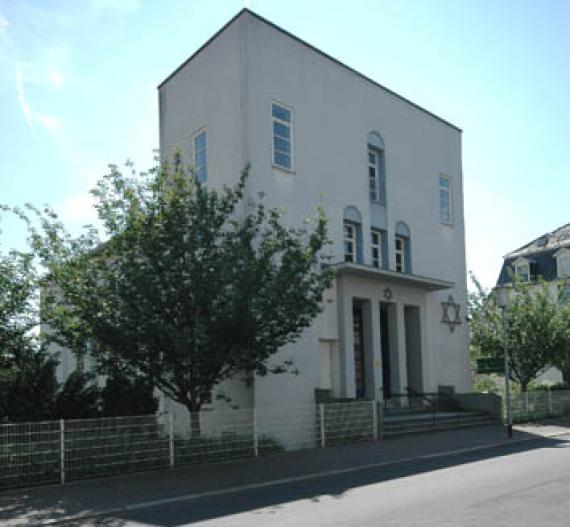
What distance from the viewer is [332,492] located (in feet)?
35.4

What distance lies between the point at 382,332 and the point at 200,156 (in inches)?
337

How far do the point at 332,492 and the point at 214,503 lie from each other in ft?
6.14

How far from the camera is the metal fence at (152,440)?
11.7 meters

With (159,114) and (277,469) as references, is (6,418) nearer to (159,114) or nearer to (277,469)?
(277,469)

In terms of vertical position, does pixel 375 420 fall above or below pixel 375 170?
below

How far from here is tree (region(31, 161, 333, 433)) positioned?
13930 mm

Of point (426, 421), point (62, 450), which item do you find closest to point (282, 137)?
point (426, 421)

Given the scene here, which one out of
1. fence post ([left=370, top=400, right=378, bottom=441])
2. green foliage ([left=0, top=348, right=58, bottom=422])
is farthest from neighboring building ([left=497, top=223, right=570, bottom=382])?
green foliage ([left=0, top=348, right=58, bottom=422])

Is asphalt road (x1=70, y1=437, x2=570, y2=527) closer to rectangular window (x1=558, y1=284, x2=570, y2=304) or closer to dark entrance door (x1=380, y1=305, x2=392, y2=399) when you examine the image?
dark entrance door (x1=380, y1=305, x2=392, y2=399)

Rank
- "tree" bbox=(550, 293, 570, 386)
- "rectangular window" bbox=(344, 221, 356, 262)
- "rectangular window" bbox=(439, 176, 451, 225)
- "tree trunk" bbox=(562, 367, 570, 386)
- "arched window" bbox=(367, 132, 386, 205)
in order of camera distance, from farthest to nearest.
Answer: "tree trunk" bbox=(562, 367, 570, 386) → "rectangular window" bbox=(439, 176, 451, 225) → "tree" bbox=(550, 293, 570, 386) → "arched window" bbox=(367, 132, 386, 205) → "rectangular window" bbox=(344, 221, 356, 262)

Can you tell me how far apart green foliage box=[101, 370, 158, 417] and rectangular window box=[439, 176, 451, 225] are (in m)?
15.8

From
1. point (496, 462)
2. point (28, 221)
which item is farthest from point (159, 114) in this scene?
point (496, 462)

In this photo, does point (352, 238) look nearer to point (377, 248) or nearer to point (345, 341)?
point (377, 248)

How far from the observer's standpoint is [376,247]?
78.6ft
